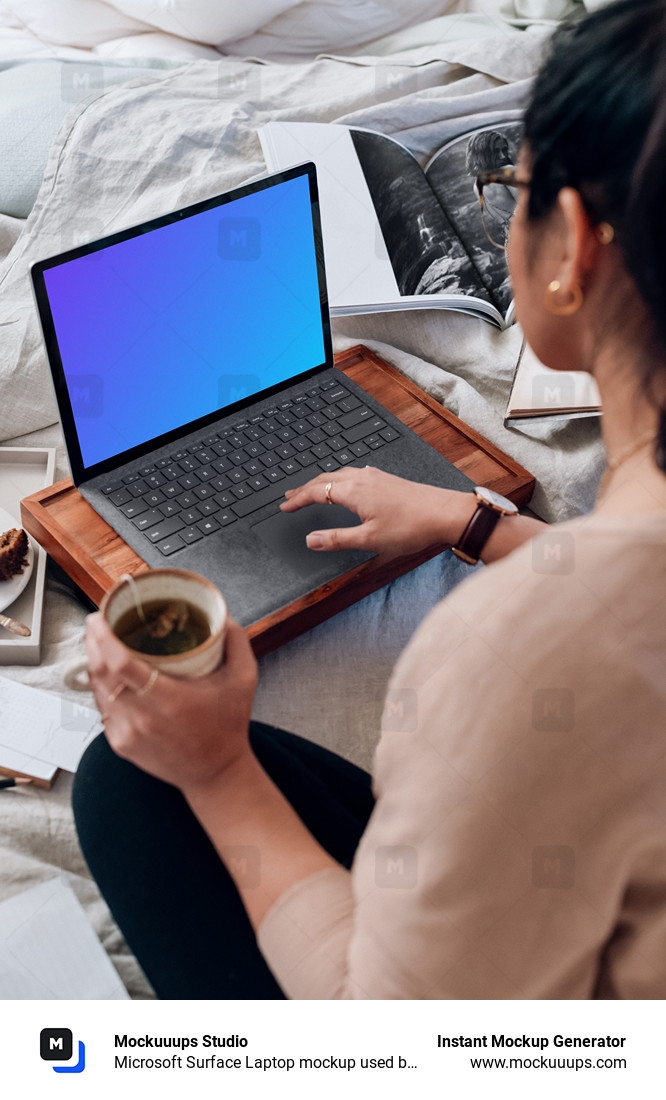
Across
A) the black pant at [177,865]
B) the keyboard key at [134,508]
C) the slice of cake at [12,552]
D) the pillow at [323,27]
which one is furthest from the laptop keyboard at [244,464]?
the pillow at [323,27]

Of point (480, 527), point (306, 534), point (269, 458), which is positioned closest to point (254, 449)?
Result: point (269, 458)

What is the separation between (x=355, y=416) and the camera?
3.30ft

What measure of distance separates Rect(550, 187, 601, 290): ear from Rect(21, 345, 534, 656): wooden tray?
398mm

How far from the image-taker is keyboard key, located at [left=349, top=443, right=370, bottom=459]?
0.97 m

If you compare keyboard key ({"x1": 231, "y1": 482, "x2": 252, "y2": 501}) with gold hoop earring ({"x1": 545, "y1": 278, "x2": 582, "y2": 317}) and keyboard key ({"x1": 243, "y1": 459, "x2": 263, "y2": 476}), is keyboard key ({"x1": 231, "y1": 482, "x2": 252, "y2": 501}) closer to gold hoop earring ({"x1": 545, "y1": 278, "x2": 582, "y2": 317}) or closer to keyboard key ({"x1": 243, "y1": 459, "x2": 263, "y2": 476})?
keyboard key ({"x1": 243, "y1": 459, "x2": 263, "y2": 476})

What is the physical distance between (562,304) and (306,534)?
15.7 inches

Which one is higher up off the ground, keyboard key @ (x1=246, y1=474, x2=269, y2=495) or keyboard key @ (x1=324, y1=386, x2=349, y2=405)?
keyboard key @ (x1=324, y1=386, x2=349, y2=405)

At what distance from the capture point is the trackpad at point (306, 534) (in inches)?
34.3

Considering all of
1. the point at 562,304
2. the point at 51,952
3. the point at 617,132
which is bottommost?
the point at 51,952

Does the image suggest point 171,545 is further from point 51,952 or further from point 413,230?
point 413,230
